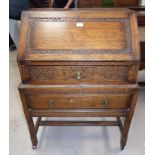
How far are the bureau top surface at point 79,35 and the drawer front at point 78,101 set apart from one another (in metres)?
0.29

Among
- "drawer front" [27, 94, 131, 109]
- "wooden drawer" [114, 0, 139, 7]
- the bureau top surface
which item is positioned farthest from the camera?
"wooden drawer" [114, 0, 139, 7]

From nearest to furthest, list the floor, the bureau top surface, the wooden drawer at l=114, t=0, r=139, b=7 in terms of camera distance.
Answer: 1. the bureau top surface
2. the floor
3. the wooden drawer at l=114, t=0, r=139, b=7

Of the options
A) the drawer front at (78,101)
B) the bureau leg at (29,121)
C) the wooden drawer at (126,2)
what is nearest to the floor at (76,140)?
the bureau leg at (29,121)

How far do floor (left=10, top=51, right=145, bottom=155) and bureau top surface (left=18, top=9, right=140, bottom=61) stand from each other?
0.98 meters

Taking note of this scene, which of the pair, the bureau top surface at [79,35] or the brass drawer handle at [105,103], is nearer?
the bureau top surface at [79,35]

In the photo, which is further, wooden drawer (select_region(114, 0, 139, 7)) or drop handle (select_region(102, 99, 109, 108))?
wooden drawer (select_region(114, 0, 139, 7))

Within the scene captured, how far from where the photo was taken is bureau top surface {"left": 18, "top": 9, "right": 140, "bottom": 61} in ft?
4.49

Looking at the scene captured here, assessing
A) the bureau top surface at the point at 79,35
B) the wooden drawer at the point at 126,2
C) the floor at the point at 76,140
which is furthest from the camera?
the wooden drawer at the point at 126,2

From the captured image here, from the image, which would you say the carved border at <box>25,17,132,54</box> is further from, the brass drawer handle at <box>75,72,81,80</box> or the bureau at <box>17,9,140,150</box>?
the brass drawer handle at <box>75,72,81,80</box>

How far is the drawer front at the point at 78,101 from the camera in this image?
1.49 meters

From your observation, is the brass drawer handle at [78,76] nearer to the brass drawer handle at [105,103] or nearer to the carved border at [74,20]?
the carved border at [74,20]

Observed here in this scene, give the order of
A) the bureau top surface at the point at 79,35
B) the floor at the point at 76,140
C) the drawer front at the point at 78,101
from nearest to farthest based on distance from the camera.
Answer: the bureau top surface at the point at 79,35, the drawer front at the point at 78,101, the floor at the point at 76,140

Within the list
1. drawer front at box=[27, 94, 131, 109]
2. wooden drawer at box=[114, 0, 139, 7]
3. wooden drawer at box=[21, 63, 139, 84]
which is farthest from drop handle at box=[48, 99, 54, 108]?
wooden drawer at box=[114, 0, 139, 7]

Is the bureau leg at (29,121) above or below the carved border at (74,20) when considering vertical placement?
below
